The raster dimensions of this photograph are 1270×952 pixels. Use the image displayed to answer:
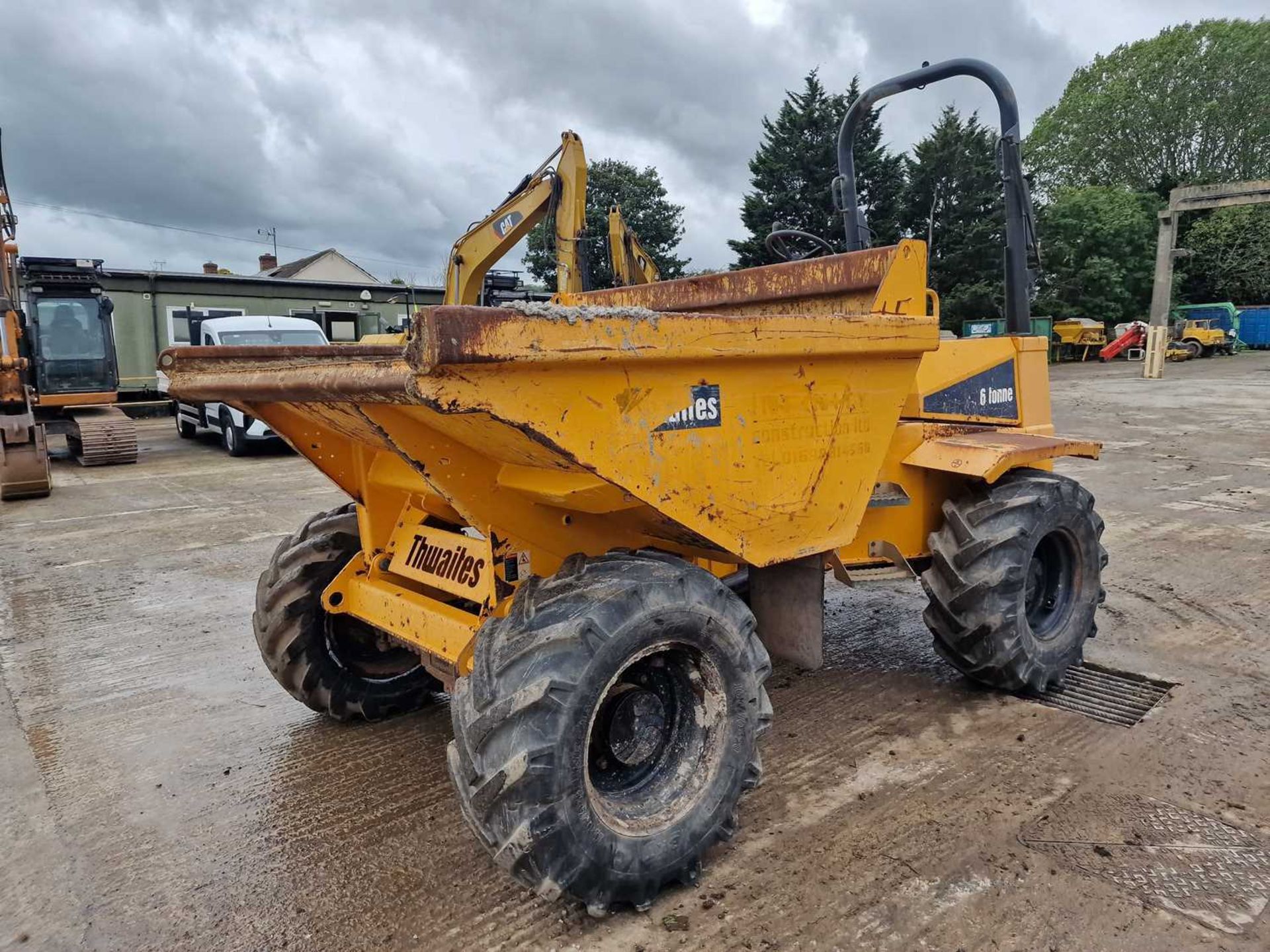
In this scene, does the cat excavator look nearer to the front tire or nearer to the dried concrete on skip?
the dried concrete on skip

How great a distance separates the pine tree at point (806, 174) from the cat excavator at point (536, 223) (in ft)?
59.4

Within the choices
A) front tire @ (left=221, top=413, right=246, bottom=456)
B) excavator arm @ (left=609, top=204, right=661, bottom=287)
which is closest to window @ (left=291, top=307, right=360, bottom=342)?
front tire @ (left=221, top=413, right=246, bottom=456)

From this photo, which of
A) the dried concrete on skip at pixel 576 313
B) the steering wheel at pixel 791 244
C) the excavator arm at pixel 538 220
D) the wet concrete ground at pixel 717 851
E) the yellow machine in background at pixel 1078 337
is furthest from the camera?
the yellow machine in background at pixel 1078 337

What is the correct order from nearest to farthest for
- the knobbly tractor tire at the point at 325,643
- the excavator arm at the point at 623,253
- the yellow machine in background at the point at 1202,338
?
1. the knobbly tractor tire at the point at 325,643
2. the excavator arm at the point at 623,253
3. the yellow machine in background at the point at 1202,338

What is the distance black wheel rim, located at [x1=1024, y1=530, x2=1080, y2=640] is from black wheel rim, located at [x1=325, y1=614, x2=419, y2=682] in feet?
8.93

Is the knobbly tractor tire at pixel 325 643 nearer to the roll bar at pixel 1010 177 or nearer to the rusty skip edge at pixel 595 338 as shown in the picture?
the rusty skip edge at pixel 595 338

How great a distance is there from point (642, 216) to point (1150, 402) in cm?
2561

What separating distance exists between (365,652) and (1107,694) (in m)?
3.20

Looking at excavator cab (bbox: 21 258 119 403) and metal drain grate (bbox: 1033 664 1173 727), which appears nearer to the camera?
metal drain grate (bbox: 1033 664 1173 727)

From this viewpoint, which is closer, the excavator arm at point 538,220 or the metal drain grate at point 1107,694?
the metal drain grate at point 1107,694

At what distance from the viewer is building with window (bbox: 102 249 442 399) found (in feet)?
69.9

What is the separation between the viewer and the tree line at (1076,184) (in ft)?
83.4

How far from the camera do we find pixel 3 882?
258 centimetres

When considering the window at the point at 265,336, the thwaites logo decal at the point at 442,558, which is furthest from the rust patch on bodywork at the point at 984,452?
the window at the point at 265,336
